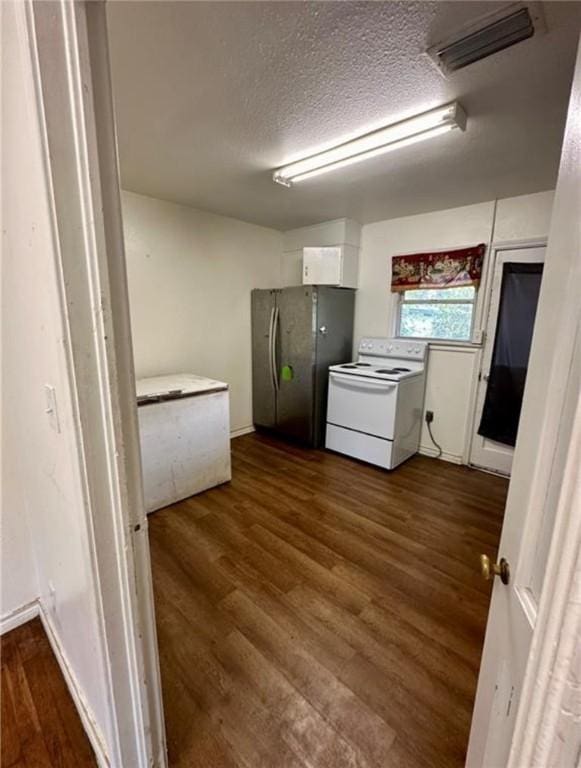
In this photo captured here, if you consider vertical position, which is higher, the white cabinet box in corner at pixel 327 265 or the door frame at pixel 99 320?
the white cabinet box in corner at pixel 327 265

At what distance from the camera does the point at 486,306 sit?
119 inches

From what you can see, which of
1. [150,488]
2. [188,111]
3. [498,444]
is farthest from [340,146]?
[498,444]

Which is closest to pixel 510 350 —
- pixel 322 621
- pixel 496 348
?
pixel 496 348

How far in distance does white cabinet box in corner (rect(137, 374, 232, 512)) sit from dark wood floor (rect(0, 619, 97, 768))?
940 millimetres

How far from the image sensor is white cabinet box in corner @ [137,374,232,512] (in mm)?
2381

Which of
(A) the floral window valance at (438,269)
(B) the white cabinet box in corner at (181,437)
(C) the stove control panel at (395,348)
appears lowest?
(B) the white cabinet box in corner at (181,437)

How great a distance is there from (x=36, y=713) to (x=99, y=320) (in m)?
1.51

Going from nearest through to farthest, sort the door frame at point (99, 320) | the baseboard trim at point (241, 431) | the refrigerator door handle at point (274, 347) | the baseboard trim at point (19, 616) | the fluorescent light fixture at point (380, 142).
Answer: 1. the door frame at point (99, 320)
2. the baseboard trim at point (19, 616)
3. the fluorescent light fixture at point (380, 142)
4. the refrigerator door handle at point (274, 347)
5. the baseboard trim at point (241, 431)

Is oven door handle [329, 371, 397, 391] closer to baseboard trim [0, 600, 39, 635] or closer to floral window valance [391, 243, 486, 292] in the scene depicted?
floral window valance [391, 243, 486, 292]

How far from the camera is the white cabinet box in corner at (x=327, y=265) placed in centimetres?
347

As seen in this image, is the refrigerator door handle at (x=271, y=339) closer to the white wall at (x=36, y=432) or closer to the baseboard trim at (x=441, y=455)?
the baseboard trim at (x=441, y=455)

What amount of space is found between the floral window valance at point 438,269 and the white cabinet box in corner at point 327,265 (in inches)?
19.7

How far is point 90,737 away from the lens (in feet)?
3.73

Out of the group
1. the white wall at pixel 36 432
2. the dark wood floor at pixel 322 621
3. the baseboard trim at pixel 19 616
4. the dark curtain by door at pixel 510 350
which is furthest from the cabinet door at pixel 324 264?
the baseboard trim at pixel 19 616
